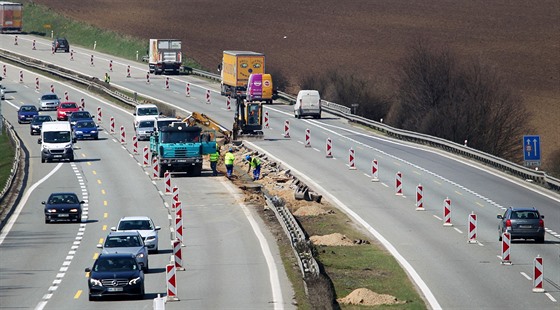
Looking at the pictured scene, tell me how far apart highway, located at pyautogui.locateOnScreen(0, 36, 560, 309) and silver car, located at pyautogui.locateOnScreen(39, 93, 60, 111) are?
930cm

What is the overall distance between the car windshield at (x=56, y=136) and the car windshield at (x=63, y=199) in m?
21.3

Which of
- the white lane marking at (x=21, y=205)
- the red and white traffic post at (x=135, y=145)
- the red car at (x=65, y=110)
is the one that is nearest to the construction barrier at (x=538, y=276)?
the white lane marking at (x=21, y=205)

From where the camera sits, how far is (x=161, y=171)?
65062mm

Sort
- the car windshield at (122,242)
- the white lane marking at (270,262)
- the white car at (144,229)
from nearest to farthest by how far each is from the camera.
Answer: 1. the white lane marking at (270,262)
2. the car windshield at (122,242)
3. the white car at (144,229)

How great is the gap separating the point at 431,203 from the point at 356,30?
94.3 meters

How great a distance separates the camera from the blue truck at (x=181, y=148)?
6400cm

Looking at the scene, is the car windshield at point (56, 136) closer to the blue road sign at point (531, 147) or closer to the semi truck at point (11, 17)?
the blue road sign at point (531, 147)

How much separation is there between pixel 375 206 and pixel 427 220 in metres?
4.45

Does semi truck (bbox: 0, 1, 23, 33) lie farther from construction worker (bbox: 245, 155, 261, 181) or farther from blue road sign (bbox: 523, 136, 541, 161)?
blue road sign (bbox: 523, 136, 541, 161)

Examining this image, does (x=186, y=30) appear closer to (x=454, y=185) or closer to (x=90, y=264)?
(x=454, y=185)

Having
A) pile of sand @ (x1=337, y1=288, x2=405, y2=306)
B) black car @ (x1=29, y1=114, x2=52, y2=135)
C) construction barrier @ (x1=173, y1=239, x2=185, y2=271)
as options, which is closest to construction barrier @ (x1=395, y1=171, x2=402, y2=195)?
construction barrier @ (x1=173, y1=239, x2=185, y2=271)

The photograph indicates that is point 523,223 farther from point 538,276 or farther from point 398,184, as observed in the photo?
point 398,184

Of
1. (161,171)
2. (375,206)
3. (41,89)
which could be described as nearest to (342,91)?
(41,89)

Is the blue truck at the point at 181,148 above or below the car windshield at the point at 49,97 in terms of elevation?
below
